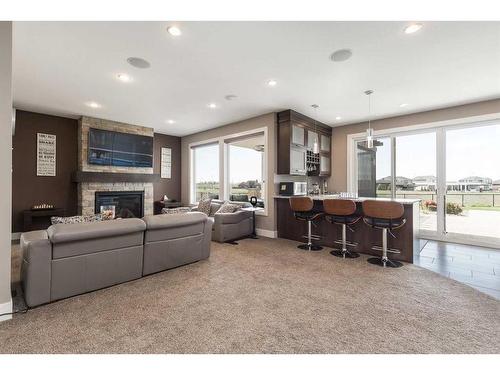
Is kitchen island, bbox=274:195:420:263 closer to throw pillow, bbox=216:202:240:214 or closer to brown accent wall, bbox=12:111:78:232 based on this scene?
throw pillow, bbox=216:202:240:214

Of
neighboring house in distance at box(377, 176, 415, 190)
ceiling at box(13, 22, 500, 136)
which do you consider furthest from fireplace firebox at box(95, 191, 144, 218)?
neighboring house in distance at box(377, 176, 415, 190)

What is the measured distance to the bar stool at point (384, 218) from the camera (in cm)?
326

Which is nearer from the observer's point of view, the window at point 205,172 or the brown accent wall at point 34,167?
the brown accent wall at point 34,167

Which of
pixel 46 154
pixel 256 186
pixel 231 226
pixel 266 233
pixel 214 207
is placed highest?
→ pixel 46 154

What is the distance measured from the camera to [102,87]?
3877 millimetres

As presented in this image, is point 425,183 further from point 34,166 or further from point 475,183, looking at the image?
point 34,166

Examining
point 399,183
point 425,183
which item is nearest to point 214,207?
point 399,183

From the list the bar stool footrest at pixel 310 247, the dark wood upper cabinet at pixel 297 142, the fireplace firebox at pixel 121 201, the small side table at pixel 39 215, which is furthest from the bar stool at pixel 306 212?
the small side table at pixel 39 215

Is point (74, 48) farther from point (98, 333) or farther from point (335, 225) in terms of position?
point (335, 225)

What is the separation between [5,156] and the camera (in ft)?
6.43

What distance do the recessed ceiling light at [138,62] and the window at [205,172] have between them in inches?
141

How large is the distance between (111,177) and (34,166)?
1.50m

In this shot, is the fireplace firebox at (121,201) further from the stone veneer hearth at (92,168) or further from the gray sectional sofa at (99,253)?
the gray sectional sofa at (99,253)
